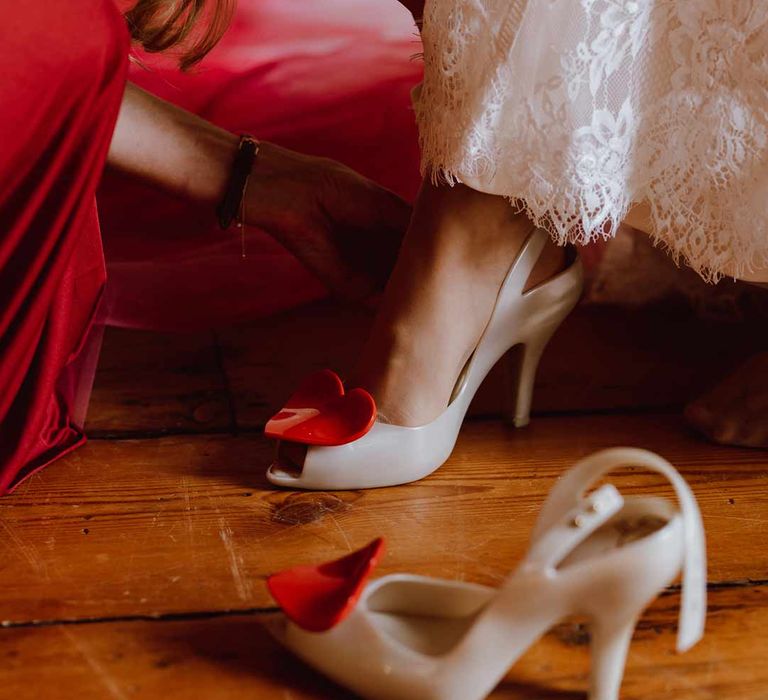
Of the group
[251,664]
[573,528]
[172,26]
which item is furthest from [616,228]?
[172,26]

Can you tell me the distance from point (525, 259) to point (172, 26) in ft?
1.57

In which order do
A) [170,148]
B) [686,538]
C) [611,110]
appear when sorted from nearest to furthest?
[686,538] < [611,110] < [170,148]

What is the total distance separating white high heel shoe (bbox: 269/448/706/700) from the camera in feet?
1.61

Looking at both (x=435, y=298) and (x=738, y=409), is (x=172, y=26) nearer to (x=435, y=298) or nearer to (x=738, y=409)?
(x=435, y=298)

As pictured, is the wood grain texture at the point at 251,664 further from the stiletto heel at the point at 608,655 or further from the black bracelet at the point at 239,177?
the black bracelet at the point at 239,177

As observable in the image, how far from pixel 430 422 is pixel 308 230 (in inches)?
9.9

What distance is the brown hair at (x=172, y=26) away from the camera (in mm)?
1002

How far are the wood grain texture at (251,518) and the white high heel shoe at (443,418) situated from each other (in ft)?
0.05

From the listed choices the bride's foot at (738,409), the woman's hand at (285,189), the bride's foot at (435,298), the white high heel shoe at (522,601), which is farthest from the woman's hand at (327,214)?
the white high heel shoe at (522,601)

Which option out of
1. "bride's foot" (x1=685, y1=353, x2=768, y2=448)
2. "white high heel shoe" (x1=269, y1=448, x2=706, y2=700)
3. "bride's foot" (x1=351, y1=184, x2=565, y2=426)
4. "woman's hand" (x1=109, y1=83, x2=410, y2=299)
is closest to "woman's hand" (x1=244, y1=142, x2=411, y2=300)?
"woman's hand" (x1=109, y1=83, x2=410, y2=299)

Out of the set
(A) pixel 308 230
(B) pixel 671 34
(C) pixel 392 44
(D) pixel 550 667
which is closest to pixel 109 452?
(A) pixel 308 230

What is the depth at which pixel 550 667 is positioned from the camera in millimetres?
583

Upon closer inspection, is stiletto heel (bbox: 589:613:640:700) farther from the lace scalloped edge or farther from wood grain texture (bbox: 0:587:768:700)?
the lace scalloped edge

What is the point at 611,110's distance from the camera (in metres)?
0.69
